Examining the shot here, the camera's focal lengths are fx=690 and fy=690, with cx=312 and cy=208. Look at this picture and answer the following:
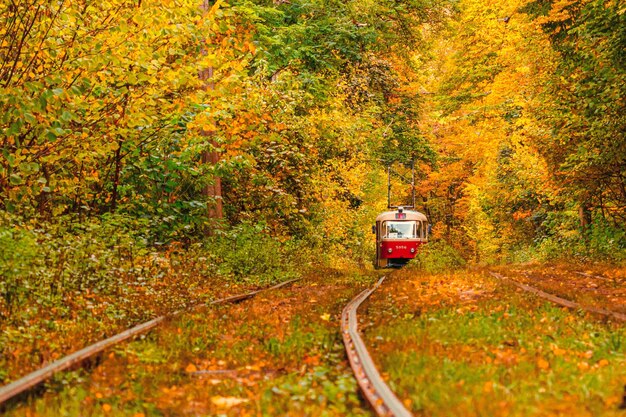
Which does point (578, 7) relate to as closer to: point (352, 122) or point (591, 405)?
point (352, 122)

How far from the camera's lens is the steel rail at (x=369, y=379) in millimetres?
4703

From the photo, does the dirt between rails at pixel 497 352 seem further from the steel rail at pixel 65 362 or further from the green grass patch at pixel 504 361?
the steel rail at pixel 65 362

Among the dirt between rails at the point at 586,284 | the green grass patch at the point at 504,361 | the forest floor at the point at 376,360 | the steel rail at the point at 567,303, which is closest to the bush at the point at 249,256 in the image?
the forest floor at the point at 376,360

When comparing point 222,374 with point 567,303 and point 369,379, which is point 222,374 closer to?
point 369,379

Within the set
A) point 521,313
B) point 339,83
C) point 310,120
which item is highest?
point 339,83

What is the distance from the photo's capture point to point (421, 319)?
9367 millimetres

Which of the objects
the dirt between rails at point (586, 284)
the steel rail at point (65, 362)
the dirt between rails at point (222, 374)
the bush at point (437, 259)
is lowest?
the bush at point (437, 259)

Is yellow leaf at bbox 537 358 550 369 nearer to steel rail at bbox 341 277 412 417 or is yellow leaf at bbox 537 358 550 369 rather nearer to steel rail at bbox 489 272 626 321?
steel rail at bbox 341 277 412 417

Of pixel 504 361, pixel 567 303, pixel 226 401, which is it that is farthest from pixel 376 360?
pixel 567 303

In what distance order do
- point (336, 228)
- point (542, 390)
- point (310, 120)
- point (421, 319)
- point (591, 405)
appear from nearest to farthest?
1. point (591, 405)
2. point (542, 390)
3. point (421, 319)
4. point (310, 120)
5. point (336, 228)

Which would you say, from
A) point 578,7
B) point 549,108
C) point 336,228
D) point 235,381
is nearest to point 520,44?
point 549,108

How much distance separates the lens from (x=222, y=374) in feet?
22.0

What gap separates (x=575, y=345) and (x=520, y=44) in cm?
2218

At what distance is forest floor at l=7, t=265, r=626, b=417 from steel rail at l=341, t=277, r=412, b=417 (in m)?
0.12
